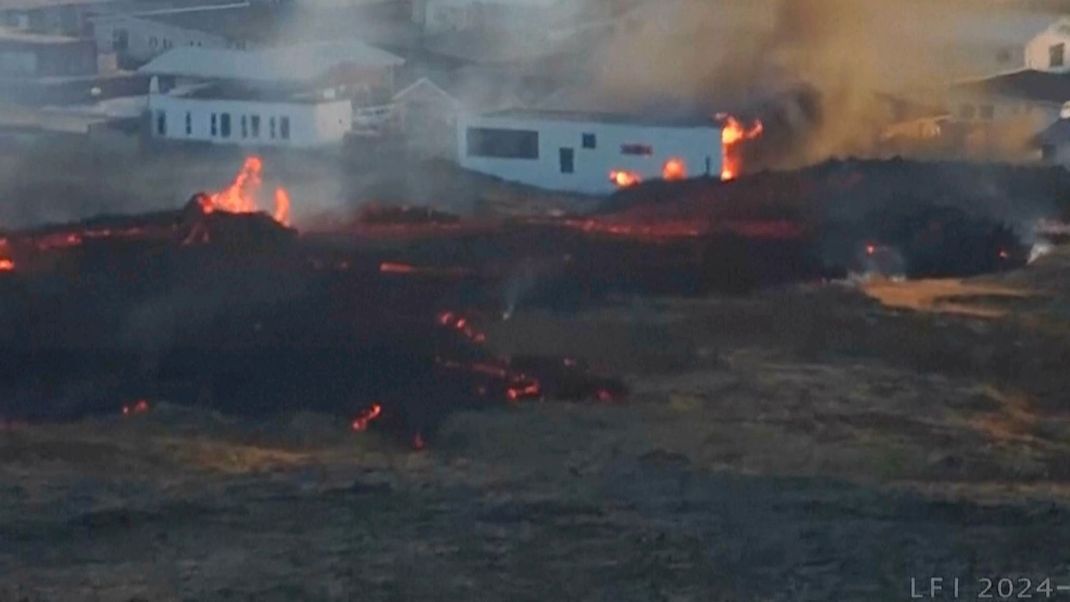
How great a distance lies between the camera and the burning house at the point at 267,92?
1329 inches

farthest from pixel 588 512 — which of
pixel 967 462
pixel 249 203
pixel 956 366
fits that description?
pixel 249 203

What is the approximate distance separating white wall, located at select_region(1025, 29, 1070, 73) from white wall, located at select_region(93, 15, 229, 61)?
56.8 feet

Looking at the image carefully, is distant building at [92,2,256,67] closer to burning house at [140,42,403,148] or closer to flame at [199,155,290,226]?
burning house at [140,42,403,148]

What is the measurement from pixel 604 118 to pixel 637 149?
34.5 inches

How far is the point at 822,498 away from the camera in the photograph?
1514cm

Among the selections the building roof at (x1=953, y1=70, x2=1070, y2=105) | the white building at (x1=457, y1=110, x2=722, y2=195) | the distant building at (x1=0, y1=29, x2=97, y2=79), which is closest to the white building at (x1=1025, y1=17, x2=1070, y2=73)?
the building roof at (x1=953, y1=70, x2=1070, y2=105)

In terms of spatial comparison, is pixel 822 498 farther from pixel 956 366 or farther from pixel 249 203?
pixel 249 203

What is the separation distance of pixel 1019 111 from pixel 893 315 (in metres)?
12.3

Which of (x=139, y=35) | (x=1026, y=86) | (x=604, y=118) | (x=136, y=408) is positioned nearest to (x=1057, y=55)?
(x=1026, y=86)

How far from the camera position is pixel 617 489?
15.4m

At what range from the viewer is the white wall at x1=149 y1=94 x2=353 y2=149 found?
33.6m

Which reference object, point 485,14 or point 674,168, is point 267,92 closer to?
point 674,168

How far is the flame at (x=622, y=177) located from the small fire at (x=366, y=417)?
1216 cm

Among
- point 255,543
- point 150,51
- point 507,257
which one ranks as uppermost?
point 150,51
